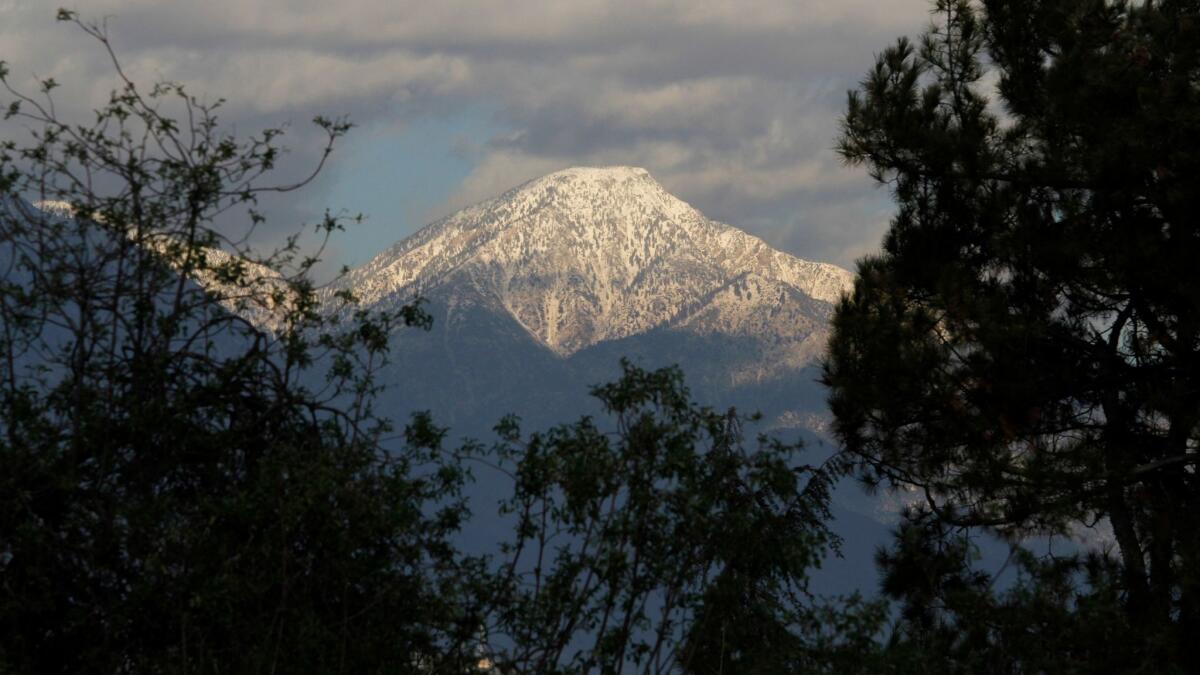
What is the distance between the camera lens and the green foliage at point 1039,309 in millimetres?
13734

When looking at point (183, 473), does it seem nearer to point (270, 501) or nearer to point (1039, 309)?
point (270, 501)

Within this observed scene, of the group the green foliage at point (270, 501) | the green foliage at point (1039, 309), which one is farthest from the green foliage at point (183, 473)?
the green foliage at point (1039, 309)

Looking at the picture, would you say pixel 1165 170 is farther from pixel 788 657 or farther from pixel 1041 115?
pixel 788 657

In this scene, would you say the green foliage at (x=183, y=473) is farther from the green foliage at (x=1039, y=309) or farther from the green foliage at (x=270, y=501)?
the green foliage at (x=1039, y=309)

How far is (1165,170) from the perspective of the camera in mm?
13727

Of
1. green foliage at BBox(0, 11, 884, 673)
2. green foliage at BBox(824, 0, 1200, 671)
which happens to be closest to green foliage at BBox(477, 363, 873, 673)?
green foliage at BBox(0, 11, 884, 673)

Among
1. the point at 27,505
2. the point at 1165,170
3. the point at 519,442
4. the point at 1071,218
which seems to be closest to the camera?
the point at 27,505

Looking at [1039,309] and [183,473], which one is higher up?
[1039,309]

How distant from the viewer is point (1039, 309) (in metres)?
15.2

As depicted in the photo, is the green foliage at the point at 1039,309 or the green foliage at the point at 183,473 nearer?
the green foliage at the point at 183,473

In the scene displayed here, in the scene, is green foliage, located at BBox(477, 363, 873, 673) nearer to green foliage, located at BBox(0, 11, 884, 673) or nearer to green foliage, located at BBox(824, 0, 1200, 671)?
green foliage, located at BBox(0, 11, 884, 673)

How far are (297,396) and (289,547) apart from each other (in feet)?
3.41

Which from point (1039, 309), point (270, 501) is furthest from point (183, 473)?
point (1039, 309)

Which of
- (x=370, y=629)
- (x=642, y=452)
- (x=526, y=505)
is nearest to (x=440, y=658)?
(x=370, y=629)
